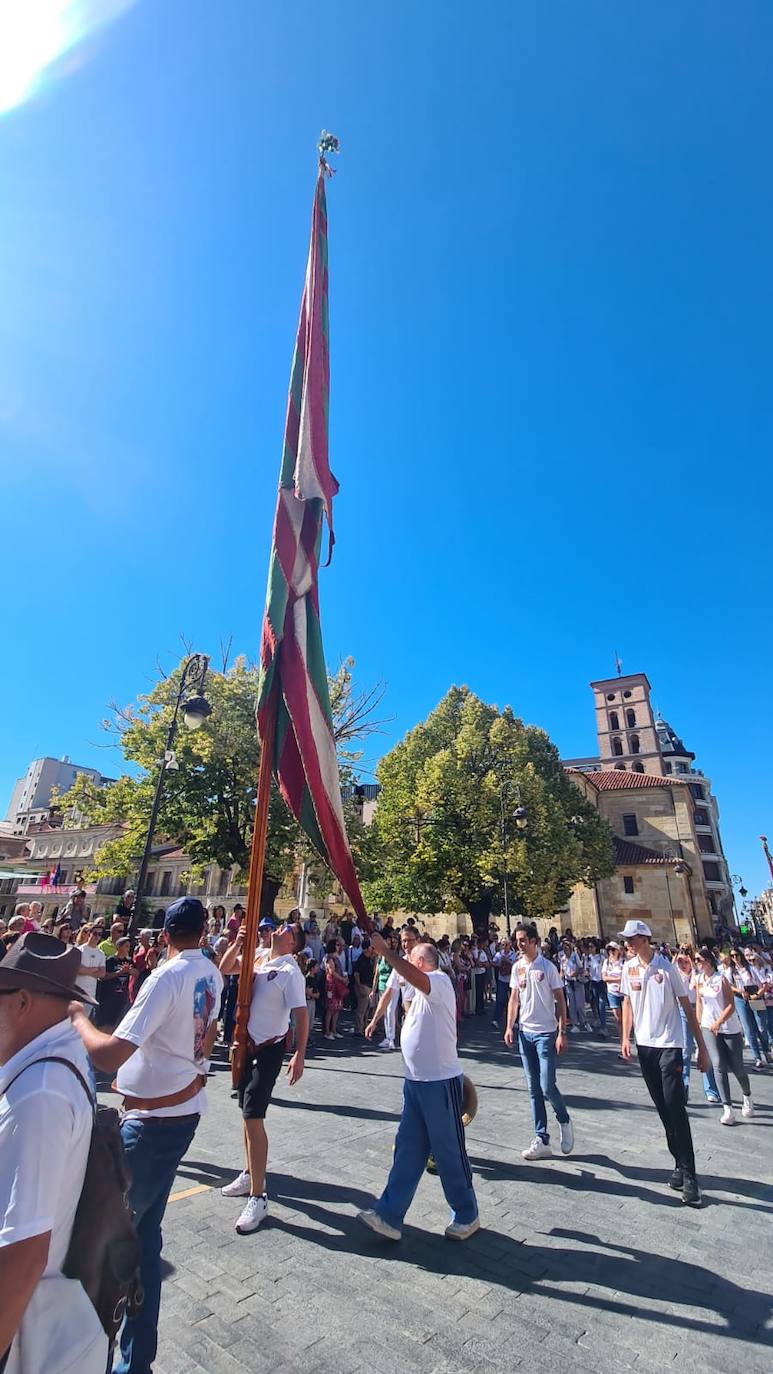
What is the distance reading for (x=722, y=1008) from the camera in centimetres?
783

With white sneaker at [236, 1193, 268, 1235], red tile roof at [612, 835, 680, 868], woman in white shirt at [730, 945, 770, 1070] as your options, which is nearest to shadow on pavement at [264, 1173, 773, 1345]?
white sneaker at [236, 1193, 268, 1235]

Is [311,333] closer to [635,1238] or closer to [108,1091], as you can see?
[635,1238]

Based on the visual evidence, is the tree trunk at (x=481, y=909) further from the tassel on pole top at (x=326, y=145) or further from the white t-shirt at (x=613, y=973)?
the tassel on pole top at (x=326, y=145)

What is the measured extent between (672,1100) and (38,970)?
5.30 meters

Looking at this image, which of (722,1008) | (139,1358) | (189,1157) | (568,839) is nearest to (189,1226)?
(189,1157)

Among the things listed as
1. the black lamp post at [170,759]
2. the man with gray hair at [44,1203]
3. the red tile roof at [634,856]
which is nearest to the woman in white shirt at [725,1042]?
the man with gray hair at [44,1203]

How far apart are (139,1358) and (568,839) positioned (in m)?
26.2

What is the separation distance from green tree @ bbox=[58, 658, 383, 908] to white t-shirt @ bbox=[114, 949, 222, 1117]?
15.3m

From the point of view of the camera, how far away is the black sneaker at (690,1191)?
15.8ft

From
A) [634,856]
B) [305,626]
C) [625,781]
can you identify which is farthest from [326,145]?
[625,781]

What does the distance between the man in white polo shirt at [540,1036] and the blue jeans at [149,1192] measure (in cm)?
384

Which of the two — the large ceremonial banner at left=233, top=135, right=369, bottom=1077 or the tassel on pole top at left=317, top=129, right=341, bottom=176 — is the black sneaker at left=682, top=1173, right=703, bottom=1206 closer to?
the large ceremonial banner at left=233, top=135, right=369, bottom=1077

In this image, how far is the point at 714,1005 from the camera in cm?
795

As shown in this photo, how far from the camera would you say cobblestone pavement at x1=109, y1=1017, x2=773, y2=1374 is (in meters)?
3.05
